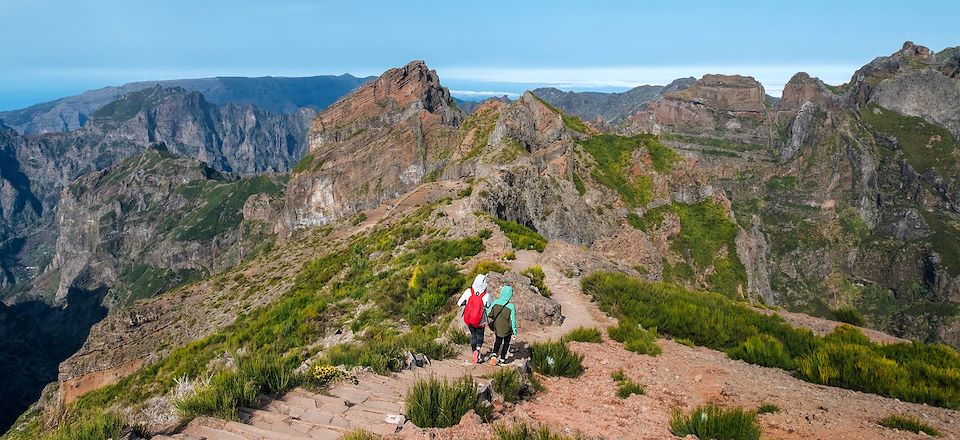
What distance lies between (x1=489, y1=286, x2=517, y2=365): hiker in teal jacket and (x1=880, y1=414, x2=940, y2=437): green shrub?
8033mm

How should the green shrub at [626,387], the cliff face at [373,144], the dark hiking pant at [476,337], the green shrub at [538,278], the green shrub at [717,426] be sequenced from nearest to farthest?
the green shrub at [717,426], the green shrub at [626,387], the dark hiking pant at [476,337], the green shrub at [538,278], the cliff face at [373,144]

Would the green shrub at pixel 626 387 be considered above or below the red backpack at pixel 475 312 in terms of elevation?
below

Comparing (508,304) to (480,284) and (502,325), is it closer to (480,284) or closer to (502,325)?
(502,325)

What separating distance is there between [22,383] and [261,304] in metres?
165

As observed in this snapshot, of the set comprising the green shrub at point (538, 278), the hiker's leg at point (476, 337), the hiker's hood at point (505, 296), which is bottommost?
the green shrub at point (538, 278)

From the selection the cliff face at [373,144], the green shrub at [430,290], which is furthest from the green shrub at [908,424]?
the cliff face at [373,144]

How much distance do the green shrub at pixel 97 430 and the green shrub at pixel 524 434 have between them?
5.93 meters

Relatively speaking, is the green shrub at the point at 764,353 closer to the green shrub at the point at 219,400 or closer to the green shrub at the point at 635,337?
the green shrub at the point at 635,337

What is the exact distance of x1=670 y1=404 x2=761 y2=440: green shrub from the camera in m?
8.62

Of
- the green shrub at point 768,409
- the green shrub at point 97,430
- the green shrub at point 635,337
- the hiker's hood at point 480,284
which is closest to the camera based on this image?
the green shrub at point 97,430

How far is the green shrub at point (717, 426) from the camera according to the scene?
28.3 ft

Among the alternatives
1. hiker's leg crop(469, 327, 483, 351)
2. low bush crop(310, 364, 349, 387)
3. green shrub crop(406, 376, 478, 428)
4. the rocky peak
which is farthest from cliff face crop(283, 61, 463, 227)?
green shrub crop(406, 376, 478, 428)

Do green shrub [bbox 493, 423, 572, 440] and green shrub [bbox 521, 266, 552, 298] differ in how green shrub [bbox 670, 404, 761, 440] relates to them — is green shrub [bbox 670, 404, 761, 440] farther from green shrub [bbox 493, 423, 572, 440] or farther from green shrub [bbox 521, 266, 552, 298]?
green shrub [bbox 521, 266, 552, 298]

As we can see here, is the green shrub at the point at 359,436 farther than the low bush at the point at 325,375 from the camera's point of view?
No
